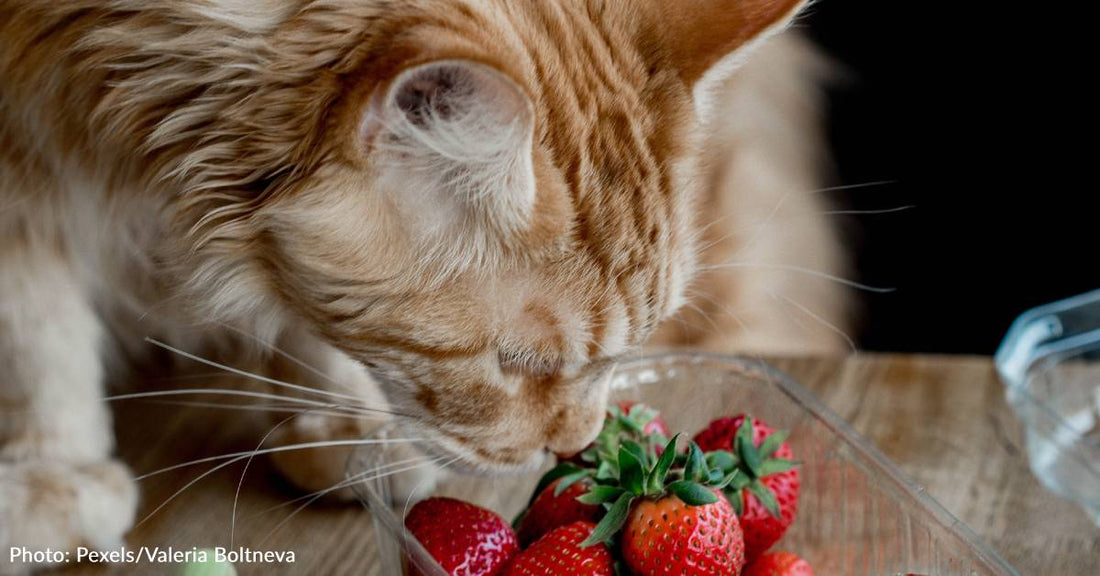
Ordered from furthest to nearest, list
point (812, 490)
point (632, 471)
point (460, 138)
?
1. point (812, 490)
2. point (632, 471)
3. point (460, 138)

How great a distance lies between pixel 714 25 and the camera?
0.96 m

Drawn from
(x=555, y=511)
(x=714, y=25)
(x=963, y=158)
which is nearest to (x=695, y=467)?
(x=555, y=511)

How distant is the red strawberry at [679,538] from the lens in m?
0.86

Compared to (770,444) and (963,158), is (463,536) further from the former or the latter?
(963,158)

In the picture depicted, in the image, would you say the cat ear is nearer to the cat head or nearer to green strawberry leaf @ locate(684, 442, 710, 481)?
the cat head

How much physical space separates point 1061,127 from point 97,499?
1.77 metres

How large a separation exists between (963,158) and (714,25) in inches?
52.2

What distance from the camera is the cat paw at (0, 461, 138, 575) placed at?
1.14 metres

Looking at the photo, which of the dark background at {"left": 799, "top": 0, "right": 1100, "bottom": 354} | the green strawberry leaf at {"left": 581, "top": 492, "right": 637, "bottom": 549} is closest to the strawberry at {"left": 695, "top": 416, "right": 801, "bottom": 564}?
the green strawberry leaf at {"left": 581, "top": 492, "right": 637, "bottom": 549}

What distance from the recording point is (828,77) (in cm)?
205

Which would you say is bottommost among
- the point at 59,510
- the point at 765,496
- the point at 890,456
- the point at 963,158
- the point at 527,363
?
the point at 963,158

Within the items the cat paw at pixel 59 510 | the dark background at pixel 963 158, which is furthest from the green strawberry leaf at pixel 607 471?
the dark background at pixel 963 158

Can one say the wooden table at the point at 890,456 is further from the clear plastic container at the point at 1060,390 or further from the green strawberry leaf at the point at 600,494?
the green strawberry leaf at the point at 600,494

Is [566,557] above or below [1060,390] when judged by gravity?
above
